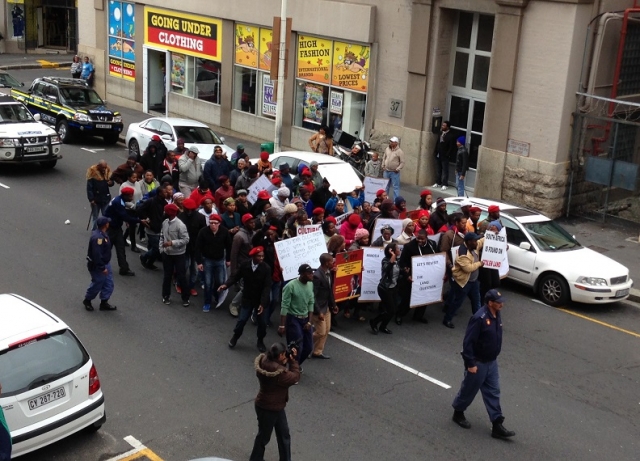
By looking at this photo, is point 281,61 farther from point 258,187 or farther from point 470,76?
point 258,187

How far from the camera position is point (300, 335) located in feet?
36.9

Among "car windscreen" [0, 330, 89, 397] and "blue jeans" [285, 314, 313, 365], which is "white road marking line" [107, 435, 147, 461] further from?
"blue jeans" [285, 314, 313, 365]

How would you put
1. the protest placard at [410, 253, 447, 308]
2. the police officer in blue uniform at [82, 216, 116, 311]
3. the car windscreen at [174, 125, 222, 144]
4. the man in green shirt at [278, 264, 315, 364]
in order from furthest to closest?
the car windscreen at [174, 125, 222, 144] < the protest placard at [410, 253, 447, 308] < the police officer in blue uniform at [82, 216, 116, 311] < the man in green shirt at [278, 264, 315, 364]

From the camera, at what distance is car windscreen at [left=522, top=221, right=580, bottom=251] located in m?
15.5

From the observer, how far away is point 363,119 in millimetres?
24891

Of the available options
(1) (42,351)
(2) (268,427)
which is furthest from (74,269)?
(2) (268,427)

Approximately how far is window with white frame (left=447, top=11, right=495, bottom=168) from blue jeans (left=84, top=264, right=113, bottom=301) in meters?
12.5

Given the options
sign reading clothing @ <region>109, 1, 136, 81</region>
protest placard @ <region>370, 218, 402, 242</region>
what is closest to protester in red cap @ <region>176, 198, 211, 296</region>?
protest placard @ <region>370, 218, 402, 242</region>

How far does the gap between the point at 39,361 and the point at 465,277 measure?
6.84m

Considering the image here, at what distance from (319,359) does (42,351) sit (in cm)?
435

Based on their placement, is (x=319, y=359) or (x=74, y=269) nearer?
(x=319, y=359)

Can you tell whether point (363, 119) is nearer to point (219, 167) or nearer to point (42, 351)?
point (219, 167)

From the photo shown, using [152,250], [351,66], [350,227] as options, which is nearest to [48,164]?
[351,66]

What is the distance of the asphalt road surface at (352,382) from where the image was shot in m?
9.81
